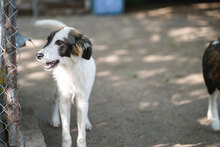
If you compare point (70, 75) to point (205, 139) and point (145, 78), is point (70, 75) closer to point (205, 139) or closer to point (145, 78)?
point (205, 139)

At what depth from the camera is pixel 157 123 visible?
182 inches

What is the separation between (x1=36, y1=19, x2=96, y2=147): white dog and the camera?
328cm

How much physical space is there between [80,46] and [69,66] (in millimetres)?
327

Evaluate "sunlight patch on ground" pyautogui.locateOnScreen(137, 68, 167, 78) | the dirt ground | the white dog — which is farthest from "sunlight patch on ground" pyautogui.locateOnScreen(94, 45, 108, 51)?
the white dog

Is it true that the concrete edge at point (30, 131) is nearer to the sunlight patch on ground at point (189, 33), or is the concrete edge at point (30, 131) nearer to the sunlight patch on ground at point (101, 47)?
the sunlight patch on ground at point (101, 47)

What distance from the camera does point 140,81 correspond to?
6.16 meters

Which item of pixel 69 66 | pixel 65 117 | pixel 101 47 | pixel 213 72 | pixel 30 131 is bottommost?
pixel 101 47

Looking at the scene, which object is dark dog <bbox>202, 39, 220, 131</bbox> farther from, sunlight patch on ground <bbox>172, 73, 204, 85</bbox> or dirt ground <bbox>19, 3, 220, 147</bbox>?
sunlight patch on ground <bbox>172, 73, 204, 85</bbox>

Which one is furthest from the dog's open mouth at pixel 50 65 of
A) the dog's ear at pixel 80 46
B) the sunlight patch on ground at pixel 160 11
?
the sunlight patch on ground at pixel 160 11

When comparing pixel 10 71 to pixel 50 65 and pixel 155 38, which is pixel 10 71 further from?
pixel 155 38

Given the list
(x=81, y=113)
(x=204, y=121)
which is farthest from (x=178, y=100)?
(x=81, y=113)

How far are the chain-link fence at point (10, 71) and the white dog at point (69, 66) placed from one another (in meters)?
0.28

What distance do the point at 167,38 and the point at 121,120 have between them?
171 inches

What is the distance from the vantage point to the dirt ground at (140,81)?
4.34 metres
